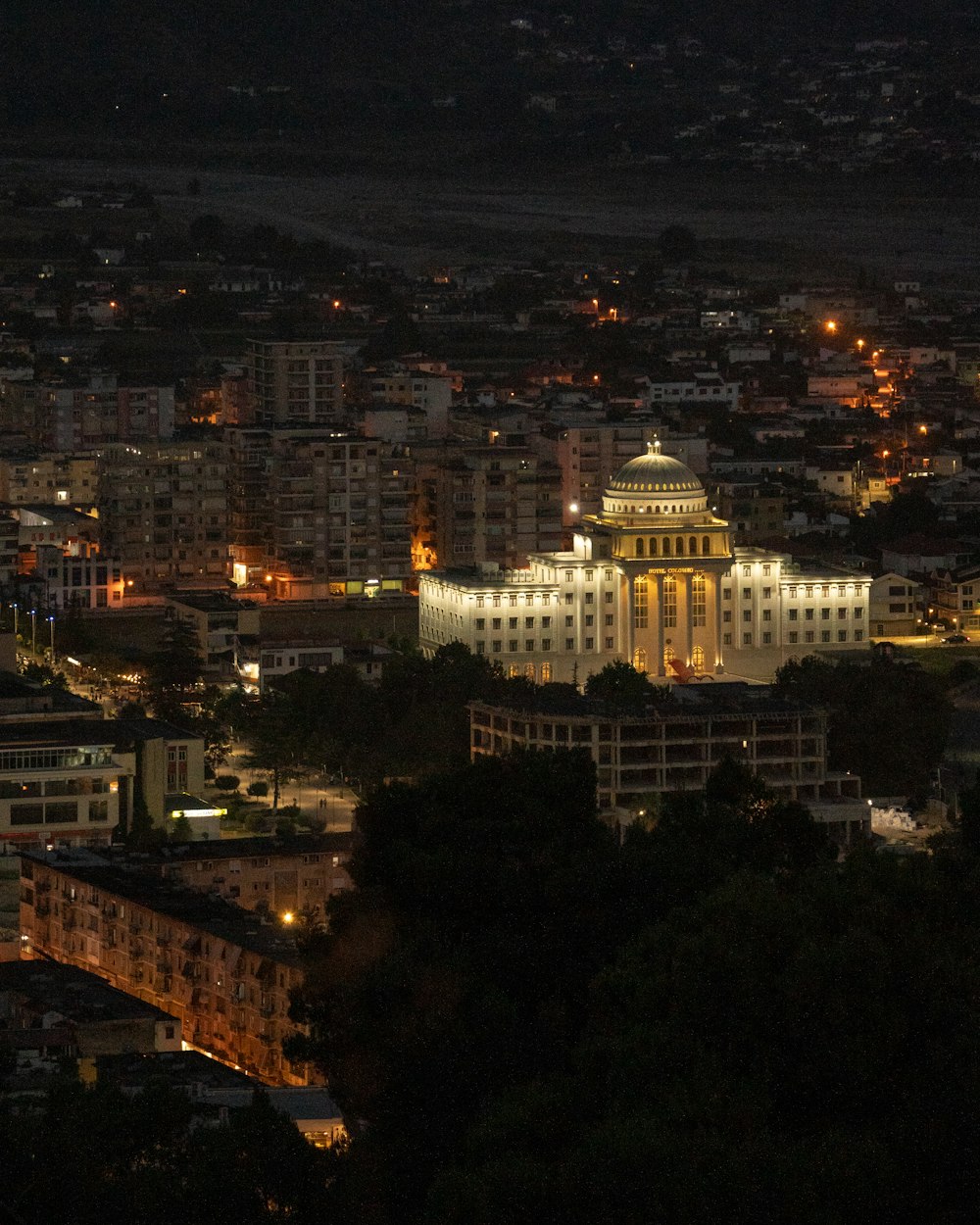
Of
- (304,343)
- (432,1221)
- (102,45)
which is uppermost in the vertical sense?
(102,45)

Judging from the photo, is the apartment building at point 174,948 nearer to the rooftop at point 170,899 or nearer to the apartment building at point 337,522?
the rooftop at point 170,899

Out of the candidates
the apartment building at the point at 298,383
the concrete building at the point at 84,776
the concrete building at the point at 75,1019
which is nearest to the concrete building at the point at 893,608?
the apartment building at the point at 298,383

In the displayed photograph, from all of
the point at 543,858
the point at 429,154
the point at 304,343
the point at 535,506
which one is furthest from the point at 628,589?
the point at 429,154

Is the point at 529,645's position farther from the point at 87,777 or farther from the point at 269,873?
the point at 269,873

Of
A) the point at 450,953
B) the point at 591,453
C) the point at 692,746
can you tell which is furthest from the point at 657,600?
the point at 450,953

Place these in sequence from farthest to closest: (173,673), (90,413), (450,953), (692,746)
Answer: (90,413), (173,673), (692,746), (450,953)

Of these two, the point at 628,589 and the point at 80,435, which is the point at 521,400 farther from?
A: the point at 628,589

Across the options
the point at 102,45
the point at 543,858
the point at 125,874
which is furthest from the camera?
the point at 102,45
